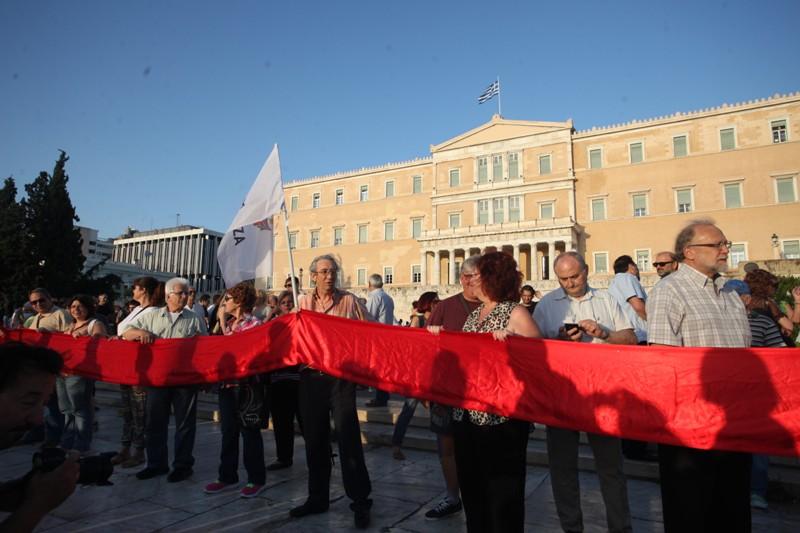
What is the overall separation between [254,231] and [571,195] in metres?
37.8

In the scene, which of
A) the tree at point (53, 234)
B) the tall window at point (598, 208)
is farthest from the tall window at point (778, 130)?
the tree at point (53, 234)

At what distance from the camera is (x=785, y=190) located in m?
32.9

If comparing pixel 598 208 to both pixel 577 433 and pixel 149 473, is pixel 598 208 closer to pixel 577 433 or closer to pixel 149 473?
pixel 577 433

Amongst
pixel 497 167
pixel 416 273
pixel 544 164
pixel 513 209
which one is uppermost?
pixel 497 167

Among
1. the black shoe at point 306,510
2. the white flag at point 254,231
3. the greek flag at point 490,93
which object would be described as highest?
the greek flag at point 490,93

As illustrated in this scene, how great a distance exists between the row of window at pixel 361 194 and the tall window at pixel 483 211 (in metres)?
6.42

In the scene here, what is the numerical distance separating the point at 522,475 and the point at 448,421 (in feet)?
3.47

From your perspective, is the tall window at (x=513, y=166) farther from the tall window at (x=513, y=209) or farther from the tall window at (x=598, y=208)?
the tall window at (x=598, y=208)

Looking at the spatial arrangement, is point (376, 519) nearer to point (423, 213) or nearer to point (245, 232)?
point (245, 232)

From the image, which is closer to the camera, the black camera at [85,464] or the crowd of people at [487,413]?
the black camera at [85,464]

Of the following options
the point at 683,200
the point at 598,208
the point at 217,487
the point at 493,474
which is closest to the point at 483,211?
the point at 598,208

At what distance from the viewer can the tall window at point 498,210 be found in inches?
1627

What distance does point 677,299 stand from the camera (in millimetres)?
2838

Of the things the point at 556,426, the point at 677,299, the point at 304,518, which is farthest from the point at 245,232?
the point at 677,299
